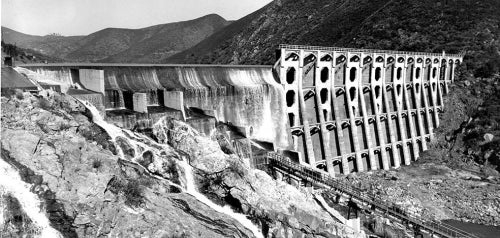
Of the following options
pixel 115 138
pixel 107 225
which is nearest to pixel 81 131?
pixel 115 138

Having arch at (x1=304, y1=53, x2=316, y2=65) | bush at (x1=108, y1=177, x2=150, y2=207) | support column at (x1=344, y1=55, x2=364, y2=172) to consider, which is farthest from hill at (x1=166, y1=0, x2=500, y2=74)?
bush at (x1=108, y1=177, x2=150, y2=207)

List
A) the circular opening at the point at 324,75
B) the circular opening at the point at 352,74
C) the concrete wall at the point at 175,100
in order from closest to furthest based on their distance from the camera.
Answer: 1. the concrete wall at the point at 175,100
2. the circular opening at the point at 324,75
3. the circular opening at the point at 352,74

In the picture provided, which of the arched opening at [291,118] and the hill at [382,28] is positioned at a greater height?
the hill at [382,28]

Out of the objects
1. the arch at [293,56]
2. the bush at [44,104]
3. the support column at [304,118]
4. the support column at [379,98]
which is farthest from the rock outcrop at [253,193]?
the support column at [379,98]

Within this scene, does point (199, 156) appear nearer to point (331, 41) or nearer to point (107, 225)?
point (107, 225)

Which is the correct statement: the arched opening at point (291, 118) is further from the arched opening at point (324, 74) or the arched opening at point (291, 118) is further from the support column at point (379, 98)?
the support column at point (379, 98)

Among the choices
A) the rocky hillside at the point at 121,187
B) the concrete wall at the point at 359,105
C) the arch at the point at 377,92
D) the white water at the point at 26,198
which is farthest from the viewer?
the arch at the point at 377,92
